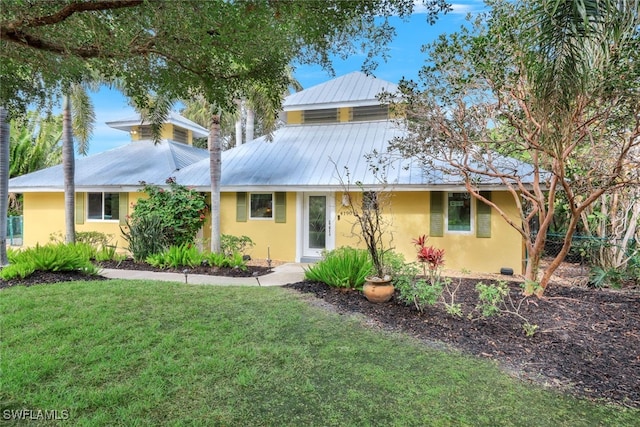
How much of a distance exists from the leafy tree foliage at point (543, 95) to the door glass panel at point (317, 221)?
3.98 meters

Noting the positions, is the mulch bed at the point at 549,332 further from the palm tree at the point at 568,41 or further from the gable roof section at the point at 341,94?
the gable roof section at the point at 341,94

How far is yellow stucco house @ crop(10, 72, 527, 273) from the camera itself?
10664 millimetres

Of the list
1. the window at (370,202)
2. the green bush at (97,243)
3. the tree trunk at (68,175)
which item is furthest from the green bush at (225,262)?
the tree trunk at (68,175)

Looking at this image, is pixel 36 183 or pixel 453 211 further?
pixel 36 183

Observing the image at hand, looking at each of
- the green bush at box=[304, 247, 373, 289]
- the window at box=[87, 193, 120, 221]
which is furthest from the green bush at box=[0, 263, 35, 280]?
the green bush at box=[304, 247, 373, 289]

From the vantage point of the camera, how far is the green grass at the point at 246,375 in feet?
10.3

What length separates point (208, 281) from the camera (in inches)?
334

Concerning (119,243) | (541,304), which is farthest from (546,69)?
(119,243)

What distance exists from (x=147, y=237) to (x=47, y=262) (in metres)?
2.69

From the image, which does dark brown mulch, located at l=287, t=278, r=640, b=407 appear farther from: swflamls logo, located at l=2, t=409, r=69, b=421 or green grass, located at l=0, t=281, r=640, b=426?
swflamls logo, located at l=2, t=409, r=69, b=421

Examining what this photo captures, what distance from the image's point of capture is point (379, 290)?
649cm

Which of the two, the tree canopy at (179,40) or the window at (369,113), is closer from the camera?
the tree canopy at (179,40)

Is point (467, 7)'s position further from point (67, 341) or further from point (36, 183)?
point (36, 183)

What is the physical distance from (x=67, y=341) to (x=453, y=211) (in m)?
9.77
